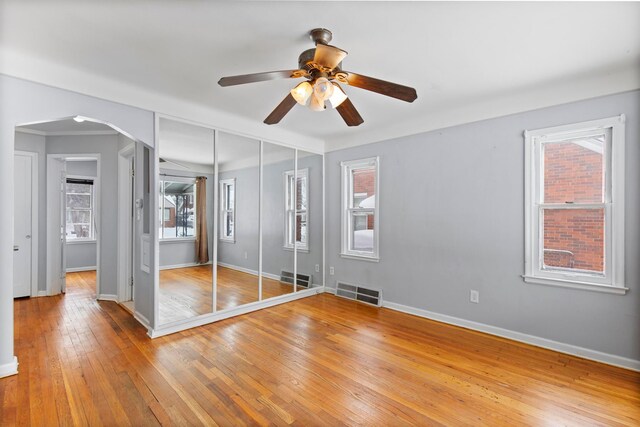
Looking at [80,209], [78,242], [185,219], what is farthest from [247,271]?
[80,209]

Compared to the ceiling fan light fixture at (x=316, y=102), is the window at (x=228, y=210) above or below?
below

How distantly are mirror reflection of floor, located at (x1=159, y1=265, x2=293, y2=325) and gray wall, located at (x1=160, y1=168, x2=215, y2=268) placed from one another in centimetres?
10

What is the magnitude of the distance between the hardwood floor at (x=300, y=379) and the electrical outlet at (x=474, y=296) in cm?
36

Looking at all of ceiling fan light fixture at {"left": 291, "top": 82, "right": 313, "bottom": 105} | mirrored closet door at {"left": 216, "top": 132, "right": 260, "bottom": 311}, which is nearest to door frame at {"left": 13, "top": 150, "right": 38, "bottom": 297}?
mirrored closet door at {"left": 216, "top": 132, "right": 260, "bottom": 311}

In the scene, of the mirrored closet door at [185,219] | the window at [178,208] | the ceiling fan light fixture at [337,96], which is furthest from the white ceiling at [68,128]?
the ceiling fan light fixture at [337,96]

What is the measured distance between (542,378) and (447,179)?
2185mm

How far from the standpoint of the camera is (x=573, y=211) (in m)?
2.89

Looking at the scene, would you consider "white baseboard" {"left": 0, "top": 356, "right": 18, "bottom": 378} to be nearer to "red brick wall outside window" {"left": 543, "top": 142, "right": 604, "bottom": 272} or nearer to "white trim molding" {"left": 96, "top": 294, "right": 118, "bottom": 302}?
"white trim molding" {"left": 96, "top": 294, "right": 118, "bottom": 302}

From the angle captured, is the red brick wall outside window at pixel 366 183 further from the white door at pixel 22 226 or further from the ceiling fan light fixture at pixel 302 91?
the white door at pixel 22 226

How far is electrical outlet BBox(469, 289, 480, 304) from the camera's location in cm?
343

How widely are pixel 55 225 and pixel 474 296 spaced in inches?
242

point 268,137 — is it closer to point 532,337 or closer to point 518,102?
point 518,102

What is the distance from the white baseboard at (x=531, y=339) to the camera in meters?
2.62

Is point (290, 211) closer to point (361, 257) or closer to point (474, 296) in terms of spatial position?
point (361, 257)
